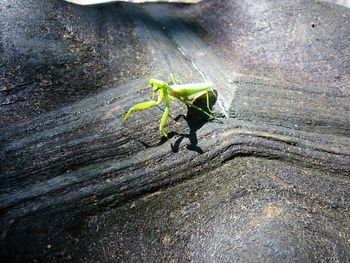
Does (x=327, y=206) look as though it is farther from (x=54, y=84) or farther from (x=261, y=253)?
(x=54, y=84)

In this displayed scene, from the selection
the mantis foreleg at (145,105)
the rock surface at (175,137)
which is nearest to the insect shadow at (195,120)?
the rock surface at (175,137)

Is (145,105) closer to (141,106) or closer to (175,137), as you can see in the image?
(141,106)

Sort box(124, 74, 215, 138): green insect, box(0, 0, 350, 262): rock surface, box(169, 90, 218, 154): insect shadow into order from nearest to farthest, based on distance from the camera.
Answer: box(0, 0, 350, 262): rock surface
box(169, 90, 218, 154): insect shadow
box(124, 74, 215, 138): green insect

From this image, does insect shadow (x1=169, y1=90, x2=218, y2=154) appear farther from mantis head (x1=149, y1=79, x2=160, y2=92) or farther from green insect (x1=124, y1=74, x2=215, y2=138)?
mantis head (x1=149, y1=79, x2=160, y2=92)

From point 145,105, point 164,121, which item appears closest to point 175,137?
point 164,121

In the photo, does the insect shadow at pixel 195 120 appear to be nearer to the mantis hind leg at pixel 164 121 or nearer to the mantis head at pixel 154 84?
the mantis hind leg at pixel 164 121

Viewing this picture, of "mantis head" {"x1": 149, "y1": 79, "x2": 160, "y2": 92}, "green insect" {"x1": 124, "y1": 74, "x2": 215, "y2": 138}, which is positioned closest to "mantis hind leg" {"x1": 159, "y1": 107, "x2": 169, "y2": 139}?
"green insect" {"x1": 124, "y1": 74, "x2": 215, "y2": 138}
